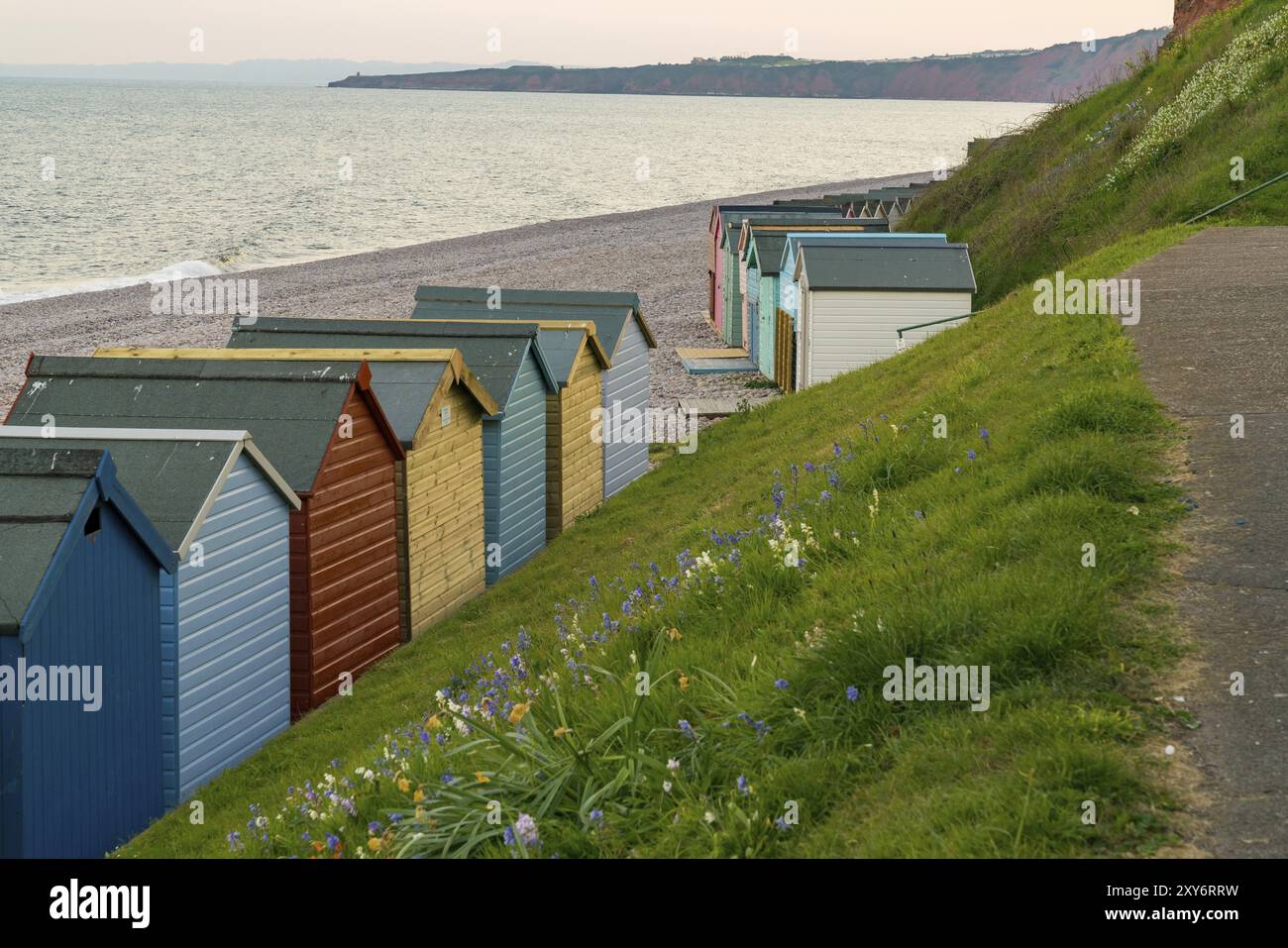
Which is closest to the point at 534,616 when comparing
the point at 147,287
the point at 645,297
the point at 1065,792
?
the point at 1065,792

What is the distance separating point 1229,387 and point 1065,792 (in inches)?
254

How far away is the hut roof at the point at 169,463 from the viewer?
11.0m

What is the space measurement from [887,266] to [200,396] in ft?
54.5

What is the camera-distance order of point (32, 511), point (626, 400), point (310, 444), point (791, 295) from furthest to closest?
point (791, 295) → point (626, 400) → point (310, 444) → point (32, 511)

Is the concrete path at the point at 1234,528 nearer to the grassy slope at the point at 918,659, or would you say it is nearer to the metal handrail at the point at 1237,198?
the grassy slope at the point at 918,659

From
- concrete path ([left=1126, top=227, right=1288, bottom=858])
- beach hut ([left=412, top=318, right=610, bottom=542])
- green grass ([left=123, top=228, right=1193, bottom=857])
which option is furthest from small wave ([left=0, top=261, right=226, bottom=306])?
green grass ([left=123, top=228, right=1193, bottom=857])

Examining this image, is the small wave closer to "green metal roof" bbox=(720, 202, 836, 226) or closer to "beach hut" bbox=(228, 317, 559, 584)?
"green metal roof" bbox=(720, 202, 836, 226)

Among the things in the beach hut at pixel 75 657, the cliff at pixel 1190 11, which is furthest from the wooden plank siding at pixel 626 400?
the cliff at pixel 1190 11

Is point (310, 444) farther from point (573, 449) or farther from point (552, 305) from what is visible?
point (552, 305)

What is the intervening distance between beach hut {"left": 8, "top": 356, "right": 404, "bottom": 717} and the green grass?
179 cm

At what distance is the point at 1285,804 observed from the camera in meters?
5.21

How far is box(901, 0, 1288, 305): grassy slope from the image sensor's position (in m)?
24.9

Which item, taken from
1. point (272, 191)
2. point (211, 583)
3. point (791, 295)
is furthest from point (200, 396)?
point (272, 191)

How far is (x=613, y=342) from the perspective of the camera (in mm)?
22453
